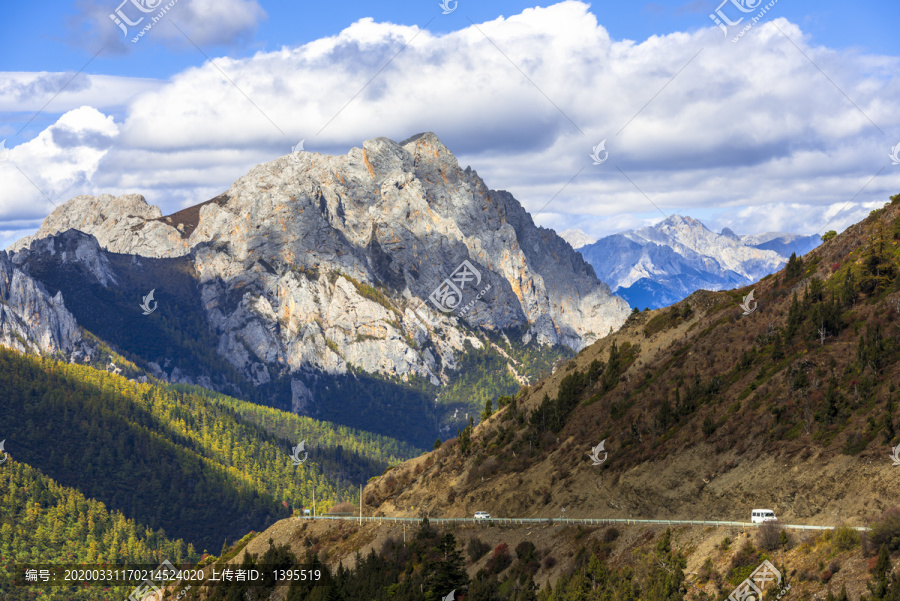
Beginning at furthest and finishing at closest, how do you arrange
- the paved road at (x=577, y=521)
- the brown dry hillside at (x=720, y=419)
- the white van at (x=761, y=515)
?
the brown dry hillside at (x=720, y=419) → the white van at (x=761, y=515) → the paved road at (x=577, y=521)

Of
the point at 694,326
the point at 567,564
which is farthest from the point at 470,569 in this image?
the point at 694,326

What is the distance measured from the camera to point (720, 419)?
10219cm

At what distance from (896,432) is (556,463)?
48.3m

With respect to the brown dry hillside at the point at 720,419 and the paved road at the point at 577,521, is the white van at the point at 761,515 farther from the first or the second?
the brown dry hillside at the point at 720,419

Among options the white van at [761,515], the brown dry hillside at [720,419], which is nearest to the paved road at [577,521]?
the white van at [761,515]

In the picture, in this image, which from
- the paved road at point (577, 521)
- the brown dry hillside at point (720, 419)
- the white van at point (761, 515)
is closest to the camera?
the paved road at point (577, 521)

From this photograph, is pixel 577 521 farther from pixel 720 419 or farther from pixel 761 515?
pixel 761 515

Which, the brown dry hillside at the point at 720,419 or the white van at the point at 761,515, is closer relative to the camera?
the white van at the point at 761,515

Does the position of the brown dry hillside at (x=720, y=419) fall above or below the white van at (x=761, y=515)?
above

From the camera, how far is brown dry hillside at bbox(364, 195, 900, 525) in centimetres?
8469

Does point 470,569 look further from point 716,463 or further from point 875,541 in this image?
point 875,541

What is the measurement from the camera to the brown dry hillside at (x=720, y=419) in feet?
278

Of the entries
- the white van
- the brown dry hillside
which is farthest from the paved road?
the brown dry hillside

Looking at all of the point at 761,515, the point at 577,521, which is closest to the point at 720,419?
the point at 577,521
